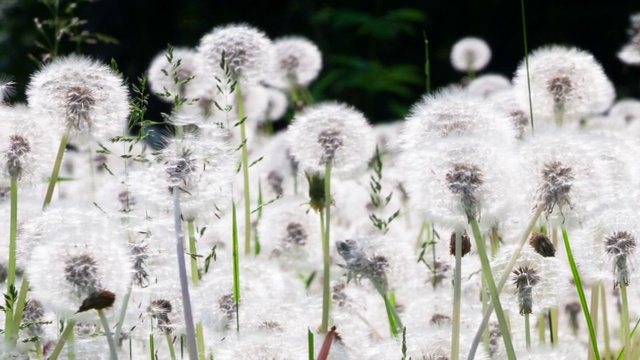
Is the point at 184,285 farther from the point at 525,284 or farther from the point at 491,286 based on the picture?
the point at 525,284

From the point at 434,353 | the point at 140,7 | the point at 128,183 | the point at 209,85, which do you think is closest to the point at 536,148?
the point at 434,353

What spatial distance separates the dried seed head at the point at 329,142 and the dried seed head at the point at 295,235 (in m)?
0.44

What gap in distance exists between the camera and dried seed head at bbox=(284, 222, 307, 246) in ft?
9.93

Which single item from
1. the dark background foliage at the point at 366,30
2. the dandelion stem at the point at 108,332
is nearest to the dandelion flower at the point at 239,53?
the dandelion stem at the point at 108,332

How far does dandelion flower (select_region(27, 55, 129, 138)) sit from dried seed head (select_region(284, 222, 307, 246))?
0.80 meters

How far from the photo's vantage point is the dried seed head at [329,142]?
8.61 ft

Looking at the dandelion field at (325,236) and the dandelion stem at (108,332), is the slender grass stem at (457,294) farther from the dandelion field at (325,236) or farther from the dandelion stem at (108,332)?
the dandelion stem at (108,332)

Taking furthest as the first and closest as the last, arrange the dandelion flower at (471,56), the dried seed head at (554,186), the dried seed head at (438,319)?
the dandelion flower at (471,56)
the dried seed head at (438,319)
the dried seed head at (554,186)

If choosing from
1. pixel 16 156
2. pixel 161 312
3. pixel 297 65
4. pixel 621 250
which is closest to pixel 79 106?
pixel 16 156

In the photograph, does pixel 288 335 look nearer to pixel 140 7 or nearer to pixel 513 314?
pixel 513 314

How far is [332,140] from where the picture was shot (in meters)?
2.67

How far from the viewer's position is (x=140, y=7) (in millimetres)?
10711

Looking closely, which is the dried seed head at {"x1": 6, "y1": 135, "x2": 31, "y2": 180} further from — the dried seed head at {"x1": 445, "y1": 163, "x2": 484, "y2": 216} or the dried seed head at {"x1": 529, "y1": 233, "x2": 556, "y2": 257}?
the dried seed head at {"x1": 529, "y1": 233, "x2": 556, "y2": 257}

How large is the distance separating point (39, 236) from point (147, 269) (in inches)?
8.4
